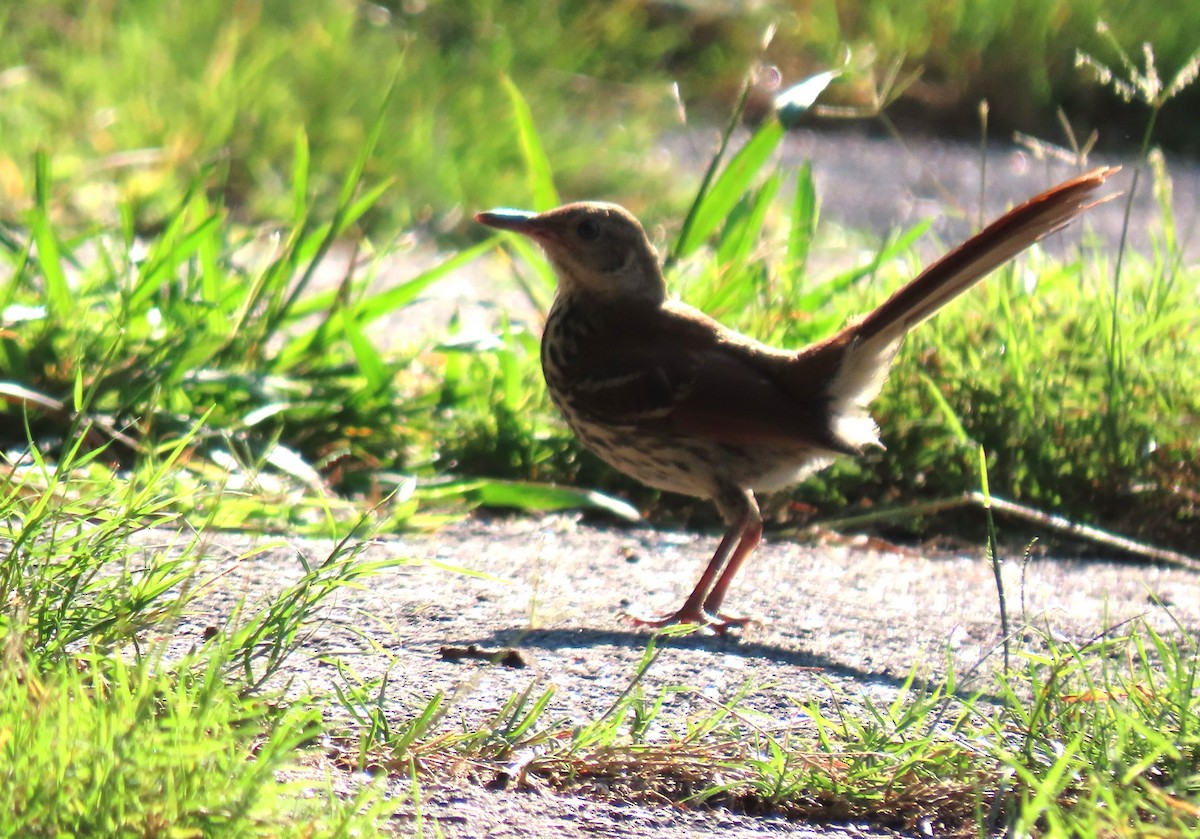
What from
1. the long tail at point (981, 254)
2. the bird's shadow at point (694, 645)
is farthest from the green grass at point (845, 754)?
the long tail at point (981, 254)

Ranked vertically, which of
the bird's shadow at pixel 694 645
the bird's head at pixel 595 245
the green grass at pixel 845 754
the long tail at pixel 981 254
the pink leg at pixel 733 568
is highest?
the long tail at pixel 981 254

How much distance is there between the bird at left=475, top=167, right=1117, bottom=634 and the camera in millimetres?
4191

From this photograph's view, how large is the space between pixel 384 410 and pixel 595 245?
0.84 metres

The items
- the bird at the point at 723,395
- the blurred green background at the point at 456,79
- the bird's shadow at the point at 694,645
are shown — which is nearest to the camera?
the bird's shadow at the point at 694,645

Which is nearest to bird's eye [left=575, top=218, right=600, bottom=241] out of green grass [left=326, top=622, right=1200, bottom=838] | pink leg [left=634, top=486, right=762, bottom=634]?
pink leg [left=634, top=486, right=762, bottom=634]

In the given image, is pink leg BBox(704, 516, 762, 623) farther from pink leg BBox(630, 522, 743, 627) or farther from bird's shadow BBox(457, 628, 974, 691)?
bird's shadow BBox(457, 628, 974, 691)

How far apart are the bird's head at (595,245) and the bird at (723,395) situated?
9cm

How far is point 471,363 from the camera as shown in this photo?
17.5 feet

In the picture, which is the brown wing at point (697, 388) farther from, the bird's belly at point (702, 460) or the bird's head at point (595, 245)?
the bird's head at point (595, 245)

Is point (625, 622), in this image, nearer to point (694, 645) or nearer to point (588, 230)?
point (694, 645)

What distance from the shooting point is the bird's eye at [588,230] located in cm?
480

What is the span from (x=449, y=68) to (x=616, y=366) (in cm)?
577

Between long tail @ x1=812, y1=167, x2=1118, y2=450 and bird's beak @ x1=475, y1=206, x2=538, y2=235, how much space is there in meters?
1.00

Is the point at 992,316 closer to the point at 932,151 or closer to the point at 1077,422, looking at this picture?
the point at 1077,422
